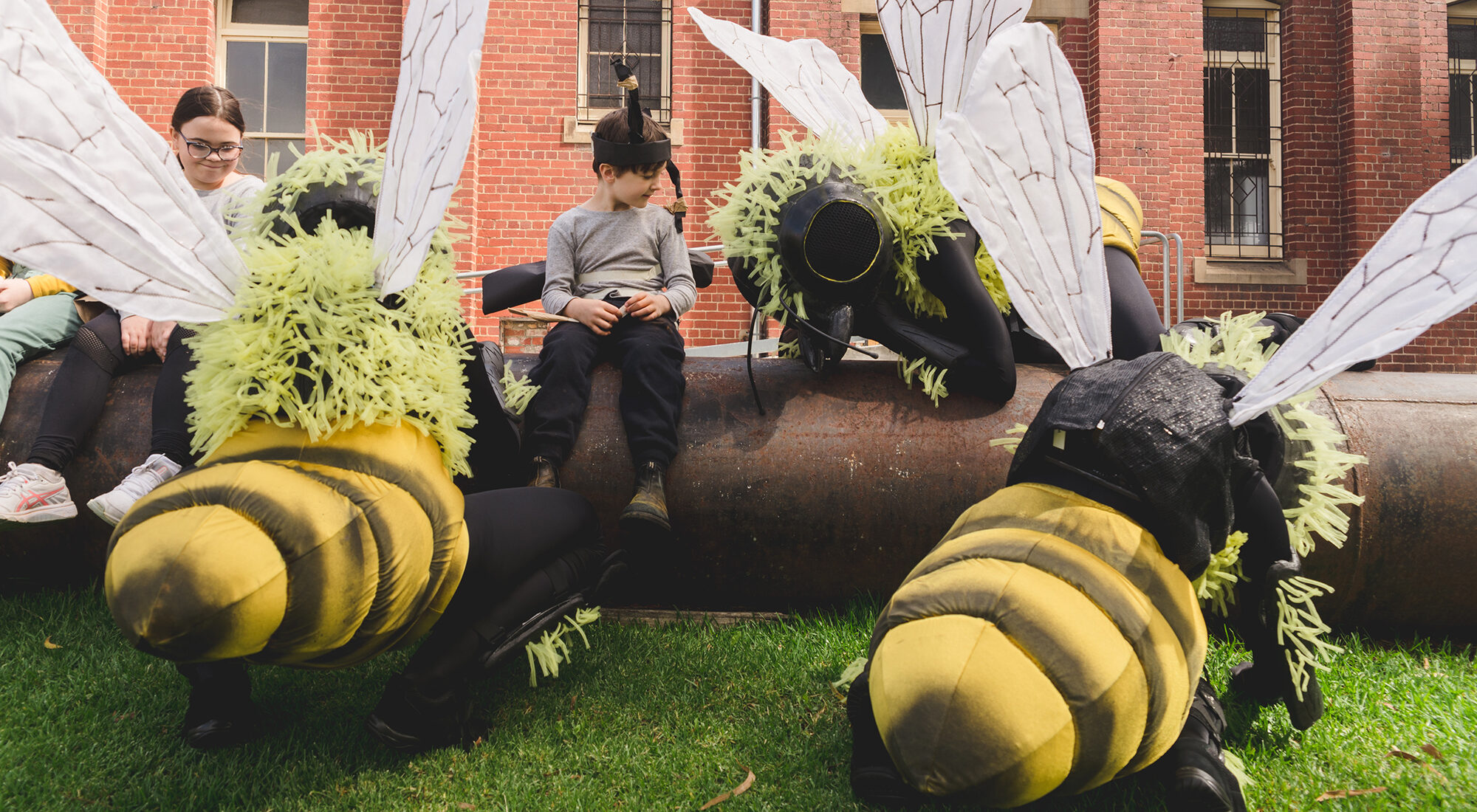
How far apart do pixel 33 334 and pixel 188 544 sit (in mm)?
1765

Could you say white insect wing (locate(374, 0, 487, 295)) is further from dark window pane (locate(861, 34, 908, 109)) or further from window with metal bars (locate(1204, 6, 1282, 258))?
window with metal bars (locate(1204, 6, 1282, 258))

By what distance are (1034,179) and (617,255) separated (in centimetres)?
163

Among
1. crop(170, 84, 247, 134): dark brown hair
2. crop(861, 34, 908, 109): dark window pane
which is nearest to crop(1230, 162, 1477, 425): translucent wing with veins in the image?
crop(170, 84, 247, 134): dark brown hair

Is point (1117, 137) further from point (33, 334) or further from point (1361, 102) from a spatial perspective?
point (33, 334)

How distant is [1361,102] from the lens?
28.2ft

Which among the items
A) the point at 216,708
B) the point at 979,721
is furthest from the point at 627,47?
the point at 979,721

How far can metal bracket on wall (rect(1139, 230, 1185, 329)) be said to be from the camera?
7.82 m

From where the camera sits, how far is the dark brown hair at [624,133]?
2811 millimetres

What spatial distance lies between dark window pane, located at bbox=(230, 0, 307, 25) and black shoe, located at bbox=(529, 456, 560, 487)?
27.9 feet

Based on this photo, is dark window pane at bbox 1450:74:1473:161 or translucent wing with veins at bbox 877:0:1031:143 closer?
translucent wing with veins at bbox 877:0:1031:143

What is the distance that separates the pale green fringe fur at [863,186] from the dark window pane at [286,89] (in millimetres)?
7883

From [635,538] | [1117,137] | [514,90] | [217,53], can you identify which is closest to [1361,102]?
[1117,137]

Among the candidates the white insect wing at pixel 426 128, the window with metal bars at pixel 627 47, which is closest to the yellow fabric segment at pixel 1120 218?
the white insect wing at pixel 426 128

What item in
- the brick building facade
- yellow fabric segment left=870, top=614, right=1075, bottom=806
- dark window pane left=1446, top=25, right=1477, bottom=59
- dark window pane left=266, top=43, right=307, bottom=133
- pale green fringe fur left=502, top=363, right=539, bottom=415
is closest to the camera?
yellow fabric segment left=870, top=614, right=1075, bottom=806
